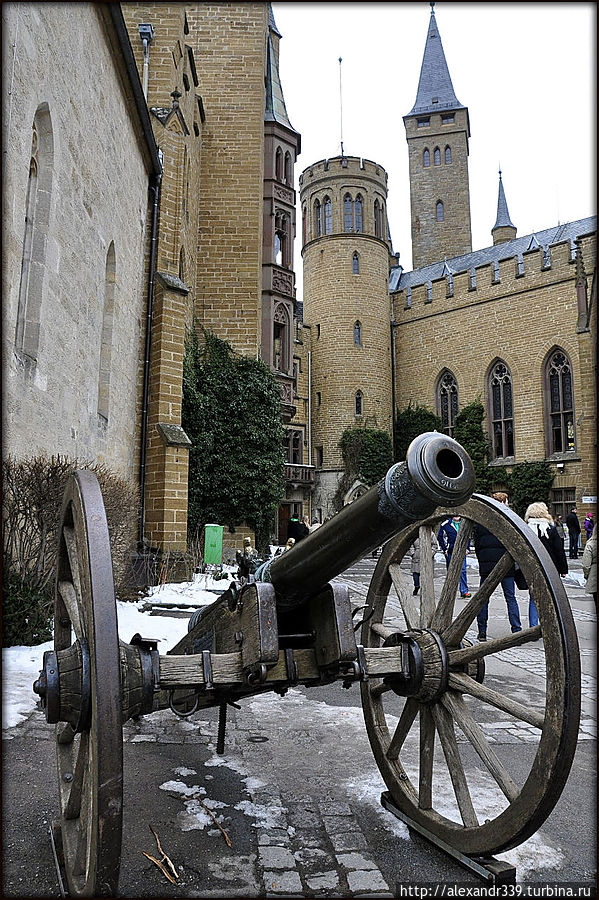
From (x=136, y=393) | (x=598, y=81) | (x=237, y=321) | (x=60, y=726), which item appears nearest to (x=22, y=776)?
(x=60, y=726)

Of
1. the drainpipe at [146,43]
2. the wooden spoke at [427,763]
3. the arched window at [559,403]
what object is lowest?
the wooden spoke at [427,763]

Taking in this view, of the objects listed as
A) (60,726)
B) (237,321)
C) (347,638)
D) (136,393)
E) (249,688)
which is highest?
(237,321)

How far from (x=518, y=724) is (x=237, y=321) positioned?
47.1 feet

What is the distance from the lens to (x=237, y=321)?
682 inches

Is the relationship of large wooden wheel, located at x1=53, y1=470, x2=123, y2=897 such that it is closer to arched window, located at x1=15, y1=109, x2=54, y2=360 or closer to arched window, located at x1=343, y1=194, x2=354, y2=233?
arched window, located at x1=15, y1=109, x2=54, y2=360

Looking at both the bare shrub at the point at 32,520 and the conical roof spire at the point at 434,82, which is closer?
the bare shrub at the point at 32,520

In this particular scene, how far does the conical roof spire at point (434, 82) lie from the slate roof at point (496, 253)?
43.8 feet

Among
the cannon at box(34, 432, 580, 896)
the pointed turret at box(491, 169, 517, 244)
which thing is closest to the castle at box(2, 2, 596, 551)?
the pointed turret at box(491, 169, 517, 244)

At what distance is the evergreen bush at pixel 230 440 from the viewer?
1562 centimetres

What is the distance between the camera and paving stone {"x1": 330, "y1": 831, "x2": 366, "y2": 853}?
2562mm

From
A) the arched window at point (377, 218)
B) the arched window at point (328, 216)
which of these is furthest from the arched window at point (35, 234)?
the arched window at point (377, 218)

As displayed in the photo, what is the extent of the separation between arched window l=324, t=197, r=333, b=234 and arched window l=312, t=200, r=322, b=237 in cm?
32

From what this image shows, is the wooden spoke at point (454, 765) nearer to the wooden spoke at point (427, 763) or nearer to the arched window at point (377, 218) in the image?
the wooden spoke at point (427, 763)

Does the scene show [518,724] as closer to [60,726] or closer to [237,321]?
[60,726]
